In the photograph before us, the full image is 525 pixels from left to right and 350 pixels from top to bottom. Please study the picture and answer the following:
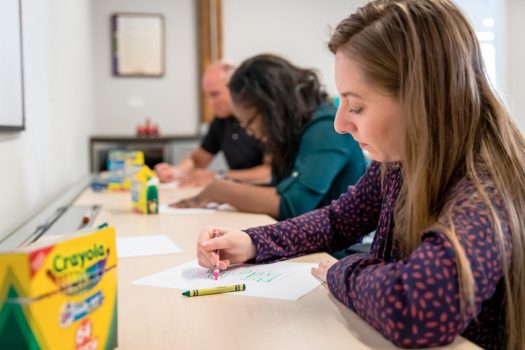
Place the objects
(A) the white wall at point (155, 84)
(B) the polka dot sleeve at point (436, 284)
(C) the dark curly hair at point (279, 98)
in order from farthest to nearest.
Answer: (A) the white wall at point (155, 84)
(C) the dark curly hair at point (279, 98)
(B) the polka dot sleeve at point (436, 284)

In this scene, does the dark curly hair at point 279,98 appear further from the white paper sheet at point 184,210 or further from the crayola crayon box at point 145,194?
the crayola crayon box at point 145,194

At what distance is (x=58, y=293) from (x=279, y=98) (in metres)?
1.44

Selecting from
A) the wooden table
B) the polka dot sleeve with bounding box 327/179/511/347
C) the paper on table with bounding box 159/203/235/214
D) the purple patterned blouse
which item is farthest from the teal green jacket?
the polka dot sleeve with bounding box 327/179/511/347

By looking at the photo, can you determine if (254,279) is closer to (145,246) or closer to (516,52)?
(145,246)

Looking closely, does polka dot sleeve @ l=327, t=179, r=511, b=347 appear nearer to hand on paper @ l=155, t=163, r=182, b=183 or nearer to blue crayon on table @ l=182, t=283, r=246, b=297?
blue crayon on table @ l=182, t=283, r=246, b=297

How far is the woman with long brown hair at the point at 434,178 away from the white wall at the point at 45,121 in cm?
86

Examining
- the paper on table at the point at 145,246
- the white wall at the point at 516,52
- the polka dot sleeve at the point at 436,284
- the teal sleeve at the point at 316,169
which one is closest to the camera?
the polka dot sleeve at the point at 436,284

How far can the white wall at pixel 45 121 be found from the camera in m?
1.42

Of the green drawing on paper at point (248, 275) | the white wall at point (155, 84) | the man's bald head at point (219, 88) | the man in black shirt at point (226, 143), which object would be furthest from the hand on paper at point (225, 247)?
the white wall at point (155, 84)

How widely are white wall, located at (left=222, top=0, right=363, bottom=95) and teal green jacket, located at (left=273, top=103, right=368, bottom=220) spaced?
2.89m

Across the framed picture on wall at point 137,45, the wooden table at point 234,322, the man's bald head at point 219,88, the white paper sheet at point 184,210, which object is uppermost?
the framed picture on wall at point 137,45

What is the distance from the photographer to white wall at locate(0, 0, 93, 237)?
56.0 inches

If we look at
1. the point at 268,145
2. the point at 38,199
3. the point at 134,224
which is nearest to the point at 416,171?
the point at 134,224

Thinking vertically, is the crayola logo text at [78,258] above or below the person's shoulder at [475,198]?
below
